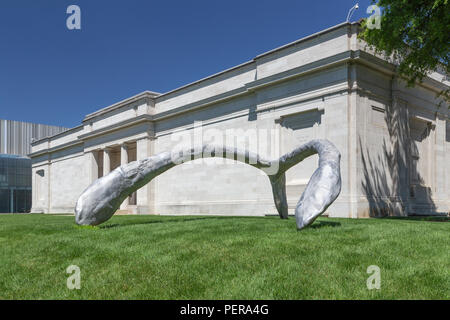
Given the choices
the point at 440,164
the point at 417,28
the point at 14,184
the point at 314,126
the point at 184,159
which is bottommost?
the point at 14,184

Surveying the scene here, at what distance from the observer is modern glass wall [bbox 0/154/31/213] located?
68.0 metres

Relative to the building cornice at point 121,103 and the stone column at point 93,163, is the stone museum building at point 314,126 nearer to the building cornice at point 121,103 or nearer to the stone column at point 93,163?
the building cornice at point 121,103

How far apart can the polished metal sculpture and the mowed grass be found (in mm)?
1078

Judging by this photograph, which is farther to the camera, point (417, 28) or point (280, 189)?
point (417, 28)

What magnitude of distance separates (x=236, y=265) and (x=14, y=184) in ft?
238

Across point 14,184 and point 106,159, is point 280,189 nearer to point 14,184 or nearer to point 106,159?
point 106,159

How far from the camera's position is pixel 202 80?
28.7 m

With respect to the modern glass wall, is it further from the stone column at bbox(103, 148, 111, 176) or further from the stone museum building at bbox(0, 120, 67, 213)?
the stone column at bbox(103, 148, 111, 176)

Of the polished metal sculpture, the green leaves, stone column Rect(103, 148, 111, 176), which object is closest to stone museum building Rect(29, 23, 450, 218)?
the green leaves

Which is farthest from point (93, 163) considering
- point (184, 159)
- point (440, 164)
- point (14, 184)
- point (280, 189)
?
point (14, 184)

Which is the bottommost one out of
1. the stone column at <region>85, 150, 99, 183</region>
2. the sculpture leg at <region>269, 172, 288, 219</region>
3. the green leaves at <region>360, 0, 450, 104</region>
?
the sculpture leg at <region>269, 172, 288, 219</region>

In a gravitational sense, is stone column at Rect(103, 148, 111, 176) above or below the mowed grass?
above

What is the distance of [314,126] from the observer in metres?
21.2
